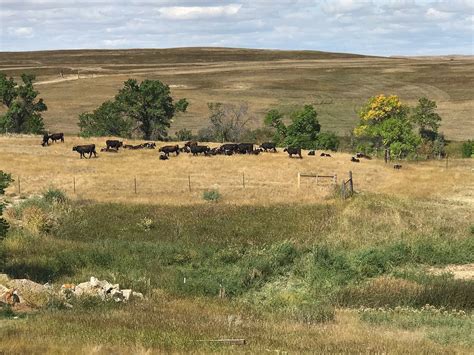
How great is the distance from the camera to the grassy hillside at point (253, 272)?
540 inches

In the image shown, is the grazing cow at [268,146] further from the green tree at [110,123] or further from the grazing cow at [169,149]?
the green tree at [110,123]

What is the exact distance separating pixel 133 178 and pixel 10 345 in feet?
105

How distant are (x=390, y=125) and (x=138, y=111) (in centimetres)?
2518

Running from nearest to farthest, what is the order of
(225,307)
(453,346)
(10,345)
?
1. (10,345)
2. (453,346)
3. (225,307)

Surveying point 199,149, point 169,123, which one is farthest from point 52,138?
point 169,123

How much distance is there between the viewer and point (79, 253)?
85.1 ft

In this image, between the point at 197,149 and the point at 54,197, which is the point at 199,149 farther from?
the point at 54,197

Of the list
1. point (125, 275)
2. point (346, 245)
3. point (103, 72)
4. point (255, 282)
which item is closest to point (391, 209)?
point (346, 245)

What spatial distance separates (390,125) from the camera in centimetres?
6272

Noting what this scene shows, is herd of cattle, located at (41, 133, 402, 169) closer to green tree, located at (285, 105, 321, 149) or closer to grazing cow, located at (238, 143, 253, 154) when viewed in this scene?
grazing cow, located at (238, 143, 253, 154)

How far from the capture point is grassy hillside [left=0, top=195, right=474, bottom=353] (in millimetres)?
13711

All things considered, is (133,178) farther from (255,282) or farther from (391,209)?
(255,282)

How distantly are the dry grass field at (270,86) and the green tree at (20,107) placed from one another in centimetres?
1343

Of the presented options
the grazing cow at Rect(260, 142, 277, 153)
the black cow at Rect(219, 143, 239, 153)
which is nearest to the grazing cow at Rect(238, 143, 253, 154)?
the black cow at Rect(219, 143, 239, 153)
